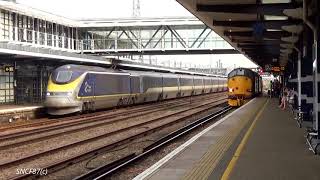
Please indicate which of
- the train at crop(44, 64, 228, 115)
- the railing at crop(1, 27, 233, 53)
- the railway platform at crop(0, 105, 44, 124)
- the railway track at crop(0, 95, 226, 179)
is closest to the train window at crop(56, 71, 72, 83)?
the train at crop(44, 64, 228, 115)

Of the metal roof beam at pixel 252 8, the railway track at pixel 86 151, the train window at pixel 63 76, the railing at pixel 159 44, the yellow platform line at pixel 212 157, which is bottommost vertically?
the railway track at pixel 86 151

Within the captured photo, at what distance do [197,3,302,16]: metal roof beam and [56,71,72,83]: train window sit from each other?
39.4 ft

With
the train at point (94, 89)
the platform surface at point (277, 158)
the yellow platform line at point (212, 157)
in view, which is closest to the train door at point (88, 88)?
the train at point (94, 89)

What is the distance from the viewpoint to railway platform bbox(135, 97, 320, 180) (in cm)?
944

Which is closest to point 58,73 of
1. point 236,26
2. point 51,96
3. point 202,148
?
point 51,96

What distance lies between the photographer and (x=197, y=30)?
59.5 meters

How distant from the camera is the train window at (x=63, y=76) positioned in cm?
2883

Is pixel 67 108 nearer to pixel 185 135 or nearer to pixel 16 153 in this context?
pixel 185 135

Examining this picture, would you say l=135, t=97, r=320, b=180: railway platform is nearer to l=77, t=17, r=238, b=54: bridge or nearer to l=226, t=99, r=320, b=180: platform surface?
l=226, t=99, r=320, b=180: platform surface

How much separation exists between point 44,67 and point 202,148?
30.3 meters

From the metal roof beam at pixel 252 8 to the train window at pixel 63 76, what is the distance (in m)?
12.0

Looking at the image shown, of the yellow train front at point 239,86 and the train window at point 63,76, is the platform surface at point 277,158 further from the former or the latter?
the yellow train front at point 239,86

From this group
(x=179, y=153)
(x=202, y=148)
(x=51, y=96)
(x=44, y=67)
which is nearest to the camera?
(x=179, y=153)

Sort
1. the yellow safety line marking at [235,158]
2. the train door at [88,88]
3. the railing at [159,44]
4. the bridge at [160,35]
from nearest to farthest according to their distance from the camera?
the yellow safety line marking at [235,158], the train door at [88,88], the bridge at [160,35], the railing at [159,44]
